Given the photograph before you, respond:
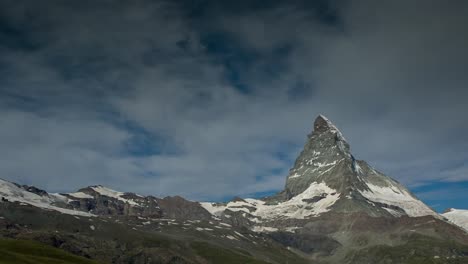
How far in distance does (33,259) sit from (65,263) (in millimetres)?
12446

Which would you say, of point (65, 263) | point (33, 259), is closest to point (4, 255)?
point (33, 259)

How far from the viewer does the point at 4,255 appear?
17775cm

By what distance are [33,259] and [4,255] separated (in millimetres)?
11234

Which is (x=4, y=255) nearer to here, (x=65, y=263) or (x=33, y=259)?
(x=33, y=259)

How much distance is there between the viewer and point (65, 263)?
192 m

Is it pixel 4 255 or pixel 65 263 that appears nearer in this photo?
pixel 4 255

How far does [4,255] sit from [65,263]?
2358 centimetres

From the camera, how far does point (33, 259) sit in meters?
186
